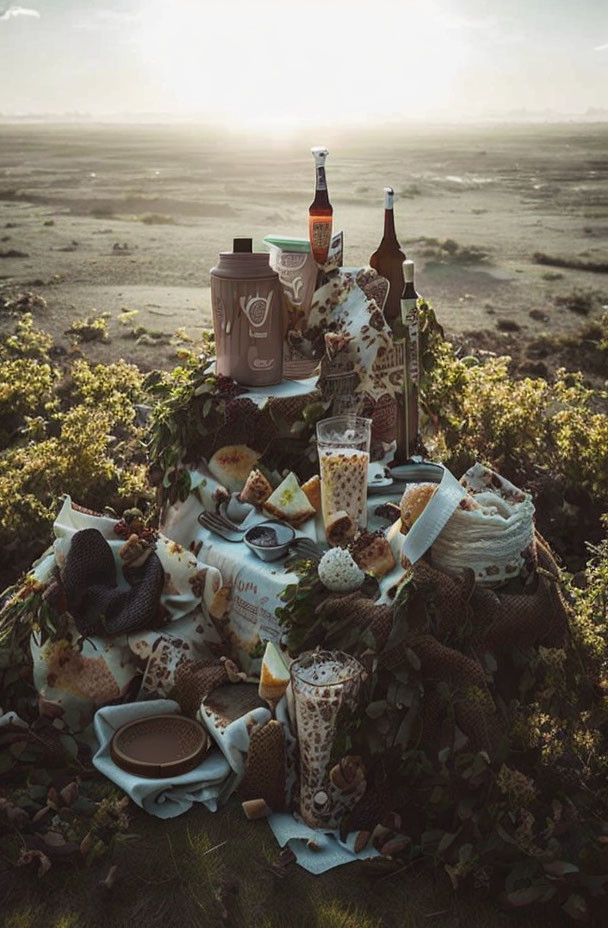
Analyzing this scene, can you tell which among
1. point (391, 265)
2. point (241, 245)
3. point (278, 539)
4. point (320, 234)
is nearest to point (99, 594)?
point (278, 539)

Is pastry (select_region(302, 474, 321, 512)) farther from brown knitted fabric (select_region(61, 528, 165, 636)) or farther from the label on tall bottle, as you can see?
the label on tall bottle

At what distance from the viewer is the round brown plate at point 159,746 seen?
360 centimetres

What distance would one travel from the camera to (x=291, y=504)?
4270 millimetres

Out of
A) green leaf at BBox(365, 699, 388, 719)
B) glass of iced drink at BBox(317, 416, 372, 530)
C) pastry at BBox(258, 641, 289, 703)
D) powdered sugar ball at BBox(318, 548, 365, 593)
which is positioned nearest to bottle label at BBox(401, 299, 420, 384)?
glass of iced drink at BBox(317, 416, 372, 530)

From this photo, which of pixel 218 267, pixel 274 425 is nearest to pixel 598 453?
pixel 274 425

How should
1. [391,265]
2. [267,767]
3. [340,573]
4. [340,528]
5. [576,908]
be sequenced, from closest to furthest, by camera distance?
1. [576,908]
2. [267,767]
3. [340,573]
4. [340,528]
5. [391,265]

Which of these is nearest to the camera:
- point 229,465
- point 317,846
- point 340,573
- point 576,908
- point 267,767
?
point 576,908

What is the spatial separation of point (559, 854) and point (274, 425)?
227 cm

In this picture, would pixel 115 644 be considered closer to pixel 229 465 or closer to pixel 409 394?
pixel 229 465

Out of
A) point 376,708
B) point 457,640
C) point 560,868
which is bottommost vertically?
point 560,868

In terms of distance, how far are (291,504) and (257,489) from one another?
0.66 ft

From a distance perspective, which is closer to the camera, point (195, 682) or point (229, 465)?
point (195, 682)

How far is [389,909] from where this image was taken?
318 centimetres

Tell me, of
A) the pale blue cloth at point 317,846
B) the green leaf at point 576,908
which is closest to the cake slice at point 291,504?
the pale blue cloth at point 317,846
